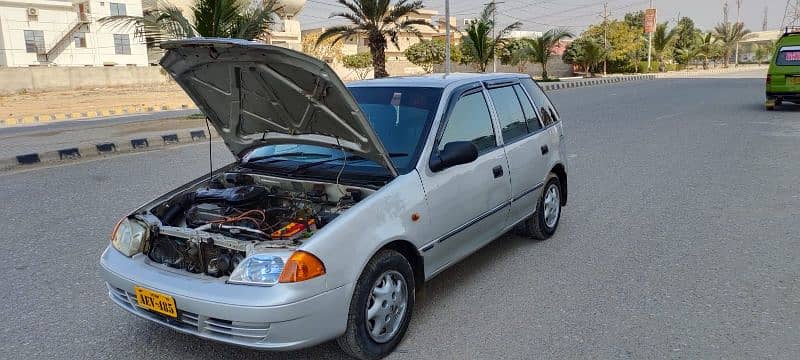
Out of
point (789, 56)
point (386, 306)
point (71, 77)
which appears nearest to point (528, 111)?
point (386, 306)

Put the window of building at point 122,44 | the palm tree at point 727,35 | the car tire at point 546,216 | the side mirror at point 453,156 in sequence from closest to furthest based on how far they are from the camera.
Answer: the side mirror at point 453,156 < the car tire at point 546,216 < the window of building at point 122,44 < the palm tree at point 727,35

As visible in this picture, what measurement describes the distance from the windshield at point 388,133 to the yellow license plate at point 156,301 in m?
1.28

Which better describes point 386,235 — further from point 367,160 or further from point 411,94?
point 411,94

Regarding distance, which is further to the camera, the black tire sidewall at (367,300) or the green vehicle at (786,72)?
the green vehicle at (786,72)

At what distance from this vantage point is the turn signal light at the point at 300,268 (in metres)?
2.82

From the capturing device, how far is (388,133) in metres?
3.96

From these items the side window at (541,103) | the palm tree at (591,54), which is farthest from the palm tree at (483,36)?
the side window at (541,103)

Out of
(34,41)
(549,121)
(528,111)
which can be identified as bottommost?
(549,121)

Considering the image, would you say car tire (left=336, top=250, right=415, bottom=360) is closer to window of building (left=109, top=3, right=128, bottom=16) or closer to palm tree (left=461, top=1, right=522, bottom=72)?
palm tree (left=461, top=1, right=522, bottom=72)

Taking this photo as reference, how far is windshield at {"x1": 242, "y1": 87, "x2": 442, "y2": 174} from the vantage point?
376 centimetres

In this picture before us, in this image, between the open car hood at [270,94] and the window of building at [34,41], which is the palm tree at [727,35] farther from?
the open car hood at [270,94]

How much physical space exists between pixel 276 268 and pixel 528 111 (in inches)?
117

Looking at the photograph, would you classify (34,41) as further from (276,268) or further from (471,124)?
(276,268)


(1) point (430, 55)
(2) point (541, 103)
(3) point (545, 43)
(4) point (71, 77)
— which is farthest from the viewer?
(1) point (430, 55)
